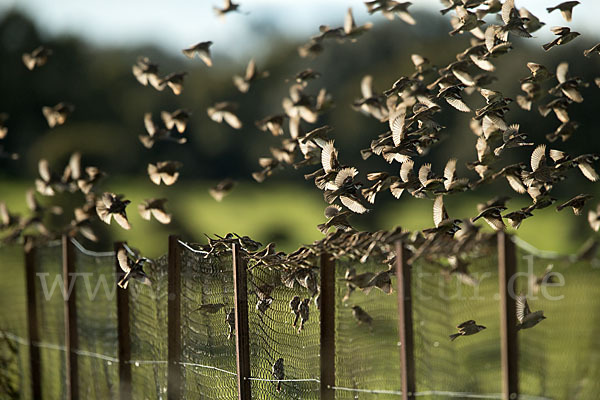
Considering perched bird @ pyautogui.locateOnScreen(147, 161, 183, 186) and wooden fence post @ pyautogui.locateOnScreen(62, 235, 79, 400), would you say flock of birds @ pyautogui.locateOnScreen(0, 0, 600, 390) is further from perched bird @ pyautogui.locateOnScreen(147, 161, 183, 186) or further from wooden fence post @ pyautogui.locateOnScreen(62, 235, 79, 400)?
wooden fence post @ pyautogui.locateOnScreen(62, 235, 79, 400)

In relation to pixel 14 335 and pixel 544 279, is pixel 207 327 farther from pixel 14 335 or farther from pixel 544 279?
pixel 14 335

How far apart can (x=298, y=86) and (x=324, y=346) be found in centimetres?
180

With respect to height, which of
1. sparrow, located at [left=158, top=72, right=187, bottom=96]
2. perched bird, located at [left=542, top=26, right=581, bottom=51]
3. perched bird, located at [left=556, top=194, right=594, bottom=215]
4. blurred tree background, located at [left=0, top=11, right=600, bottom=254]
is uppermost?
perched bird, located at [left=542, top=26, right=581, bottom=51]

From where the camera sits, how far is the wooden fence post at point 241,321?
4.01 m

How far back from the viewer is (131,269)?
457 centimetres

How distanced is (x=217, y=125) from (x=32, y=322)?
2291 cm

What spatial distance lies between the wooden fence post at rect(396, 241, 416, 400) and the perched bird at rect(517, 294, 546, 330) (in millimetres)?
428

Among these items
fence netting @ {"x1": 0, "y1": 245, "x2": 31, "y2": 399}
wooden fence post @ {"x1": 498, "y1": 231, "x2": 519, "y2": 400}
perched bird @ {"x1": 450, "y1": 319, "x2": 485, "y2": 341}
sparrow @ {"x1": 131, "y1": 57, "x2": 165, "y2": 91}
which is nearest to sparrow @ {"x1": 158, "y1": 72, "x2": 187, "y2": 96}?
sparrow @ {"x1": 131, "y1": 57, "x2": 165, "y2": 91}

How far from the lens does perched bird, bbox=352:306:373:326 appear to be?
3496 mm

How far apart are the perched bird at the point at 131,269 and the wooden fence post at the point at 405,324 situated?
1848mm

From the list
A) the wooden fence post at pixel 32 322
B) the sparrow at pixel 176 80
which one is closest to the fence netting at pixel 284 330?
the sparrow at pixel 176 80

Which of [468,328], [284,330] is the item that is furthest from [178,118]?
[468,328]

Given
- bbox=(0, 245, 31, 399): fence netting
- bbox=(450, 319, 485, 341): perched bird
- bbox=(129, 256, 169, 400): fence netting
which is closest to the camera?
bbox=(450, 319, 485, 341): perched bird

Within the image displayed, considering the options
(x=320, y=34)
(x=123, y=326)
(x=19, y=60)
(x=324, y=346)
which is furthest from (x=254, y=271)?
(x=19, y=60)
